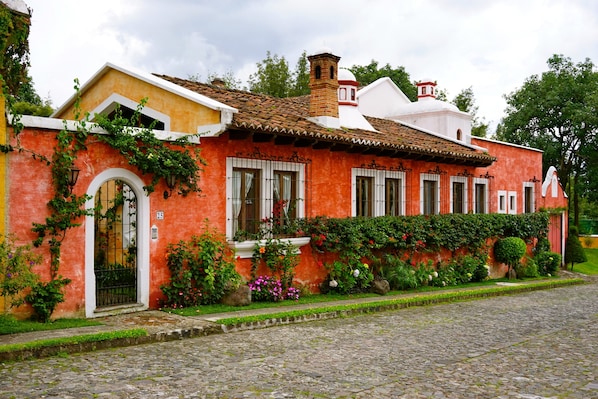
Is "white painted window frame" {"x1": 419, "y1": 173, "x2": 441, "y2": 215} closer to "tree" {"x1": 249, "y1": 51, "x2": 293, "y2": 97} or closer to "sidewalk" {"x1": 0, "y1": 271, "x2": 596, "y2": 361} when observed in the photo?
"sidewalk" {"x1": 0, "y1": 271, "x2": 596, "y2": 361}

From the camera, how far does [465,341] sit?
9.66 metres

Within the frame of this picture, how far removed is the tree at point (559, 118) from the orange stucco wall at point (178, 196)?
1779 centimetres

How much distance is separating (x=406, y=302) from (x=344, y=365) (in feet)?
20.2

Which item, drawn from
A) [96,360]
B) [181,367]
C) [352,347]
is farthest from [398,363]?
[96,360]

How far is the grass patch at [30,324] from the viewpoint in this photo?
29.8 feet

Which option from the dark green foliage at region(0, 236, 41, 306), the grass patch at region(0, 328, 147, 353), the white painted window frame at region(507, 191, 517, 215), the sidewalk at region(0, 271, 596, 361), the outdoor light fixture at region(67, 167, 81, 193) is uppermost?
the outdoor light fixture at region(67, 167, 81, 193)

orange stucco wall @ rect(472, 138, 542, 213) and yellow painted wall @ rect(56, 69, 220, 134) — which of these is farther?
orange stucco wall @ rect(472, 138, 542, 213)

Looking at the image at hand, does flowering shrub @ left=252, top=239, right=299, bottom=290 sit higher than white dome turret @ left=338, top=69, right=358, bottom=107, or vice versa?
white dome turret @ left=338, top=69, right=358, bottom=107

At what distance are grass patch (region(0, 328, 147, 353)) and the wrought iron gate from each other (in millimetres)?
2399

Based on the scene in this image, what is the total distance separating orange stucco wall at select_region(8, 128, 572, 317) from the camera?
994cm

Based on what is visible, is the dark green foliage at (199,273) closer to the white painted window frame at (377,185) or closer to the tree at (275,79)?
the white painted window frame at (377,185)

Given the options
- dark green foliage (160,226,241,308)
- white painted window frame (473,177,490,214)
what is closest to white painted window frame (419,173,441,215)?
white painted window frame (473,177,490,214)

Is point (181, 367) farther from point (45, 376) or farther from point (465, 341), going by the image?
point (465, 341)

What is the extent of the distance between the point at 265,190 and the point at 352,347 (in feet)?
18.0
